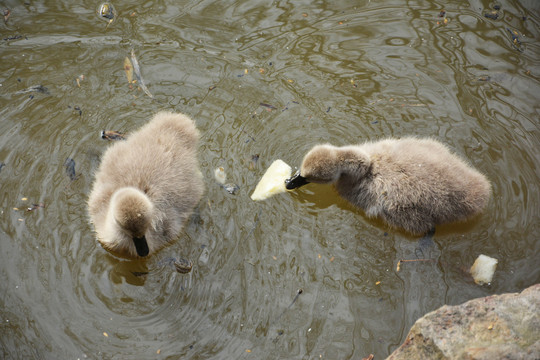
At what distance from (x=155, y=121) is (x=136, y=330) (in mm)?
1707

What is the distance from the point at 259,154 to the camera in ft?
13.9

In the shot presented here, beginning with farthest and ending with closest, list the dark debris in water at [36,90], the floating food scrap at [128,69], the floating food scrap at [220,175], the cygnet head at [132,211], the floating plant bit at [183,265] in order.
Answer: the floating food scrap at [128,69] < the dark debris in water at [36,90] < the floating food scrap at [220,175] < the floating plant bit at [183,265] < the cygnet head at [132,211]

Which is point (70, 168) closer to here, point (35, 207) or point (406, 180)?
point (35, 207)

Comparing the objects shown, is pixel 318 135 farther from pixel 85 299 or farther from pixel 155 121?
pixel 85 299

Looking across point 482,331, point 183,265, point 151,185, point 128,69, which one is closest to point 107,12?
point 128,69

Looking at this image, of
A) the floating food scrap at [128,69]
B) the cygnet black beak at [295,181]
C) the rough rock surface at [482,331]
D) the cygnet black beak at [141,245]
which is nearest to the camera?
the rough rock surface at [482,331]

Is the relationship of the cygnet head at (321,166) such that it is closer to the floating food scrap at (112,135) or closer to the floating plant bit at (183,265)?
the floating plant bit at (183,265)

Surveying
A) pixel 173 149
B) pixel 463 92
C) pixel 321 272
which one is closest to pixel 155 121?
pixel 173 149

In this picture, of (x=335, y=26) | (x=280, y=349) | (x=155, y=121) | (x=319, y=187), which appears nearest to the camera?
(x=280, y=349)

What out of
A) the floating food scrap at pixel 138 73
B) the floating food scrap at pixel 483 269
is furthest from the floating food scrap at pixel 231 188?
the floating food scrap at pixel 483 269

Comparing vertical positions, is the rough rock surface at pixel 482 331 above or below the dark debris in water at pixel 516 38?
below

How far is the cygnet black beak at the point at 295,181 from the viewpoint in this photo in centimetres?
392

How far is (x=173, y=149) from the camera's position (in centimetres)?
382

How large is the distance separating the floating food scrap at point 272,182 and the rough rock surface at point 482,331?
5.44 feet
